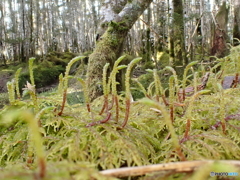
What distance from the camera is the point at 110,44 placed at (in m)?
3.35

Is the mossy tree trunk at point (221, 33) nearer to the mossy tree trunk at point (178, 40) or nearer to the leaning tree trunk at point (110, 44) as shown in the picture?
the mossy tree trunk at point (178, 40)

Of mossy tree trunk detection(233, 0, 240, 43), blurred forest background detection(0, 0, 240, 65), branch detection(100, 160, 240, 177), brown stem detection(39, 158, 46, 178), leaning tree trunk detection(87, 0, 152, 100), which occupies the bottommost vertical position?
branch detection(100, 160, 240, 177)

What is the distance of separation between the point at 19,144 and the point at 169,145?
21.6 inches

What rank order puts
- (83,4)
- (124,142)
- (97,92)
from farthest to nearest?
(83,4) < (97,92) < (124,142)

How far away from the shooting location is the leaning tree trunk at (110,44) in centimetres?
312

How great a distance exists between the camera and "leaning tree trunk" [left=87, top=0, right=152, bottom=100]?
3121 millimetres

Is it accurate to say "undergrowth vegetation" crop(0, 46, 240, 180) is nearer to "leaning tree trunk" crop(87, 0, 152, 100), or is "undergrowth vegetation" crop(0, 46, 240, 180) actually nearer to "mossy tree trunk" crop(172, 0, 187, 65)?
"leaning tree trunk" crop(87, 0, 152, 100)

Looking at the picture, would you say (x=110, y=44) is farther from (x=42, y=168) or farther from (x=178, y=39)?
(x=178, y=39)

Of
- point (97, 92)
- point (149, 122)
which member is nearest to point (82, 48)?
point (97, 92)

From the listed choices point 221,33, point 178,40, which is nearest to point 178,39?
point 178,40

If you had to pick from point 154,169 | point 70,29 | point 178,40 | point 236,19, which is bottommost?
point 154,169

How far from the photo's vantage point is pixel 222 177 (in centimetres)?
47

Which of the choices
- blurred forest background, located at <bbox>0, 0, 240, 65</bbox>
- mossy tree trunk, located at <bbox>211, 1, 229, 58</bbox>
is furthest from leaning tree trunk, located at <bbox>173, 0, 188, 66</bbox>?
blurred forest background, located at <bbox>0, 0, 240, 65</bbox>

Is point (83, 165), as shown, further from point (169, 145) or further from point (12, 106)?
point (12, 106)
